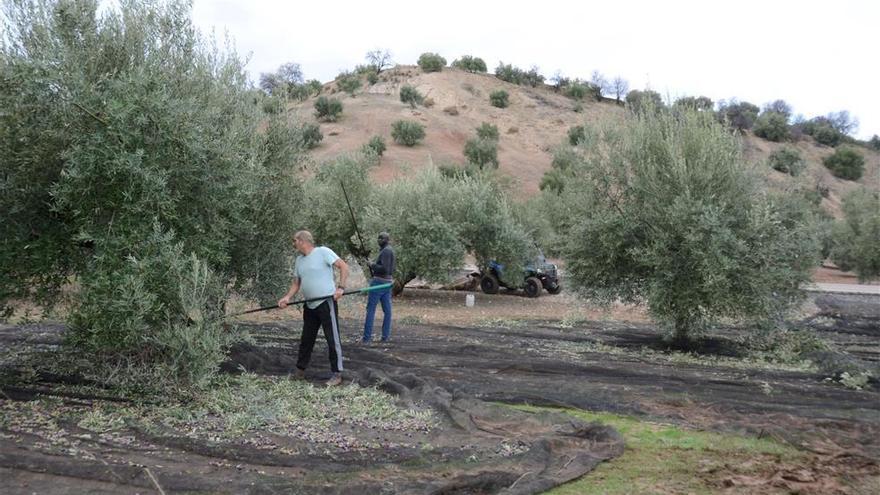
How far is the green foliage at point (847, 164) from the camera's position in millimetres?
64688

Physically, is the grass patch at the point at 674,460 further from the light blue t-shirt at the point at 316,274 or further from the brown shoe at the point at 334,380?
the light blue t-shirt at the point at 316,274

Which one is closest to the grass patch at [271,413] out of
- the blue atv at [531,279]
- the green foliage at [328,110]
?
the blue atv at [531,279]

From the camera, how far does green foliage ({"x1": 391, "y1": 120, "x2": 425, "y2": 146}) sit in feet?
182

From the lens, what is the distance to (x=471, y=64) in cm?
8588

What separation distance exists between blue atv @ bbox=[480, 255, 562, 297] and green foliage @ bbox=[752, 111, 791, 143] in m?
57.3

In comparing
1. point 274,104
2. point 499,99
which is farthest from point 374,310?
point 499,99

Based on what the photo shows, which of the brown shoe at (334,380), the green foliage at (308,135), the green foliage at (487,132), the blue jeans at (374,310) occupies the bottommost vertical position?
the brown shoe at (334,380)

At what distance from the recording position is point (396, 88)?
74.4 meters

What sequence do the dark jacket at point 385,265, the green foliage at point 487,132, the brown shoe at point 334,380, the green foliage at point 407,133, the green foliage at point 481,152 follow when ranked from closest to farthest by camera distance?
the brown shoe at point 334,380 < the dark jacket at point 385,265 < the green foliage at point 481,152 < the green foliage at point 407,133 < the green foliage at point 487,132

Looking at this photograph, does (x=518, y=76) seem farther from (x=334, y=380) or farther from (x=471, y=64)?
(x=334, y=380)

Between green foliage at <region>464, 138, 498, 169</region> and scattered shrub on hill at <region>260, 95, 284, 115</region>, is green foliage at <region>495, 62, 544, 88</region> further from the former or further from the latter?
scattered shrub on hill at <region>260, 95, 284, 115</region>

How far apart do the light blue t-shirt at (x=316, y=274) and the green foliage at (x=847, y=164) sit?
227 ft

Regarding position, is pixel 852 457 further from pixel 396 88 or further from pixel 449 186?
pixel 396 88

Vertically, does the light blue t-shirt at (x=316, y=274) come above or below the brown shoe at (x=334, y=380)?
above
